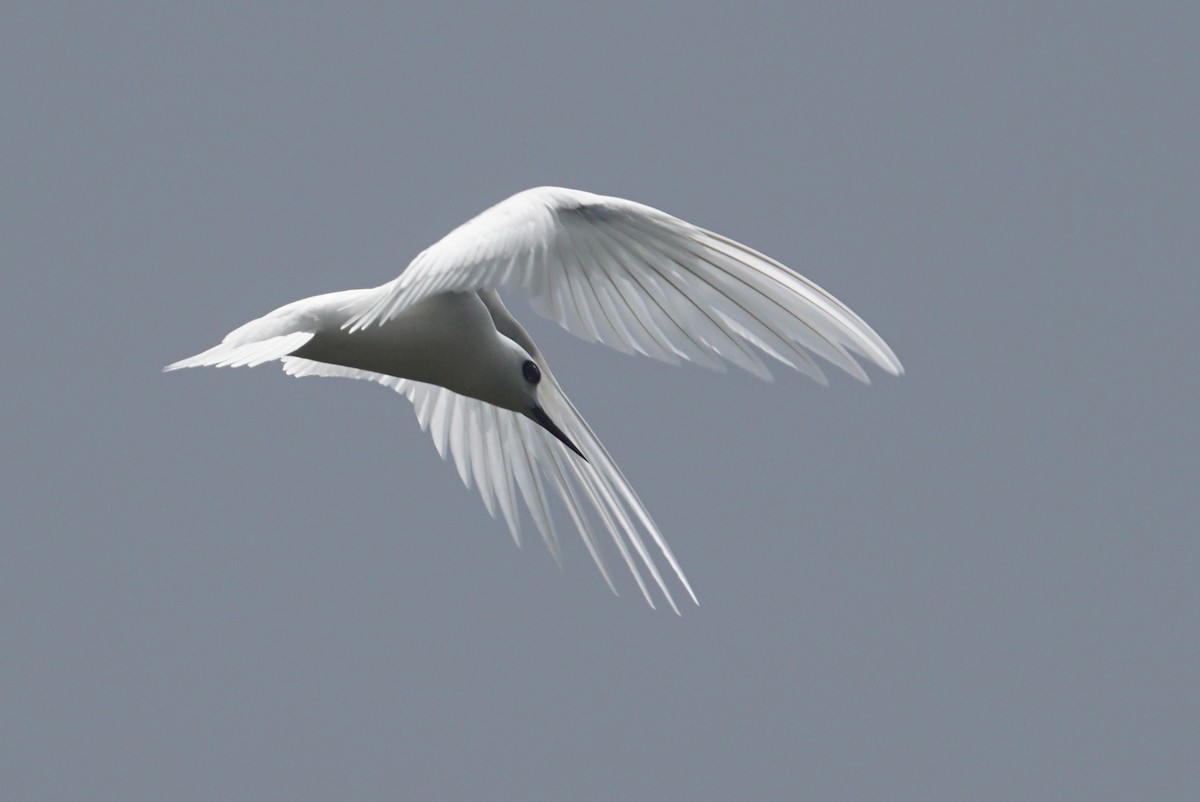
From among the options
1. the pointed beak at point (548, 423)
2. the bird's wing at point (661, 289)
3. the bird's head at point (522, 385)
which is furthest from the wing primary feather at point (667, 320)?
the pointed beak at point (548, 423)

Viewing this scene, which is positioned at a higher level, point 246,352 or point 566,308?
point 246,352

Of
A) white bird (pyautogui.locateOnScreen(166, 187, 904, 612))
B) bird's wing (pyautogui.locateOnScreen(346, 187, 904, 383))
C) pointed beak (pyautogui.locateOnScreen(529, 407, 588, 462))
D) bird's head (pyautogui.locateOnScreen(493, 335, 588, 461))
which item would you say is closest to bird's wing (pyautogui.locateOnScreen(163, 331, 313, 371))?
white bird (pyautogui.locateOnScreen(166, 187, 904, 612))

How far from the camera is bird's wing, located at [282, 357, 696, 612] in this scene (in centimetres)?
780

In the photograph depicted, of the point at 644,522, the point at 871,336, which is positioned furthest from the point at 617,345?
the point at 644,522

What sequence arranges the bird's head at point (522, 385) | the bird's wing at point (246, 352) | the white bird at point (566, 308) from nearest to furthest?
the white bird at point (566, 308)
the bird's wing at point (246, 352)
the bird's head at point (522, 385)

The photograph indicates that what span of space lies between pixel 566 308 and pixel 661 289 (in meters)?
0.38

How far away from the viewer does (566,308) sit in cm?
593

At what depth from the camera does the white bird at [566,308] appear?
5.61 metres

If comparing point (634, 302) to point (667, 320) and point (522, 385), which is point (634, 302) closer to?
point (667, 320)

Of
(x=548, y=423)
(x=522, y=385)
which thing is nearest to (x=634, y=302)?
(x=522, y=385)

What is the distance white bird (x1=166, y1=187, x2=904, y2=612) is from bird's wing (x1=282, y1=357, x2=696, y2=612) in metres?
0.63

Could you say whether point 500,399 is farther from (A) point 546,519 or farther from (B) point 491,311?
(A) point 546,519

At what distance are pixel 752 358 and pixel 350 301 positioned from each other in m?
1.79

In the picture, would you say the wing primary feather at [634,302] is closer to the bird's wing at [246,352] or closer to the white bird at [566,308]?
the white bird at [566,308]
